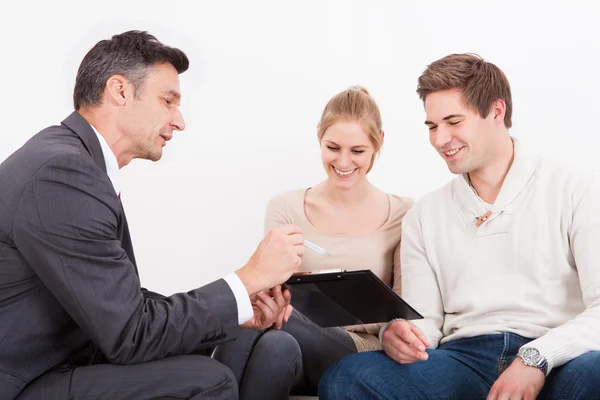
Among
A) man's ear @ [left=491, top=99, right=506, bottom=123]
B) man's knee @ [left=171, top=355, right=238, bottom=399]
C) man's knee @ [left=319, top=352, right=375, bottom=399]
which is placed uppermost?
man's ear @ [left=491, top=99, right=506, bottom=123]

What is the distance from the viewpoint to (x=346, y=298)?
82.0 inches

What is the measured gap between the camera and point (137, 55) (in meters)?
2.00

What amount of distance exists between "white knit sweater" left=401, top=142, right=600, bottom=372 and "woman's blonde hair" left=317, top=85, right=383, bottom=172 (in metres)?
0.42

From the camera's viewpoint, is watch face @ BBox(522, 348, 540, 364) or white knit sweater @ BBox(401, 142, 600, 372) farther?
white knit sweater @ BBox(401, 142, 600, 372)

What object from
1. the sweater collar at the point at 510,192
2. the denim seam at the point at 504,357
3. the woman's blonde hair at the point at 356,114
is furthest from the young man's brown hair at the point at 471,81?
the denim seam at the point at 504,357

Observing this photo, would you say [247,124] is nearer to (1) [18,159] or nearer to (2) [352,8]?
(2) [352,8]

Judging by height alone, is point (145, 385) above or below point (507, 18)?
below

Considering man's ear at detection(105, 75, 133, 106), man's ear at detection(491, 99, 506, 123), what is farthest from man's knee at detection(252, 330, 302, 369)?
man's ear at detection(491, 99, 506, 123)

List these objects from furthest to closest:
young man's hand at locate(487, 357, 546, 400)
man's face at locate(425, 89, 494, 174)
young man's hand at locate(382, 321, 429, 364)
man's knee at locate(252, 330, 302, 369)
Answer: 1. man's face at locate(425, 89, 494, 174)
2. man's knee at locate(252, 330, 302, 369)
3. young man's hand at locate(382, 321, 429, 364)
4. young man's hand at locate(487, 357, 546, 400)

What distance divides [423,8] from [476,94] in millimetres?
1158

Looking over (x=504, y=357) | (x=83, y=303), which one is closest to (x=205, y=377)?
(x=83, y=303)

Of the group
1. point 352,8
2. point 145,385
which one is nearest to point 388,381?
point 145,385

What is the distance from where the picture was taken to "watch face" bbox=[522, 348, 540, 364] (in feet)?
5.99

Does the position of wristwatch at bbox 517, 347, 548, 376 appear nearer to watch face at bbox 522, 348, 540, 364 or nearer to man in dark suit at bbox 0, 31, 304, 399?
watch face at bbox 522, 348, 540, 364
